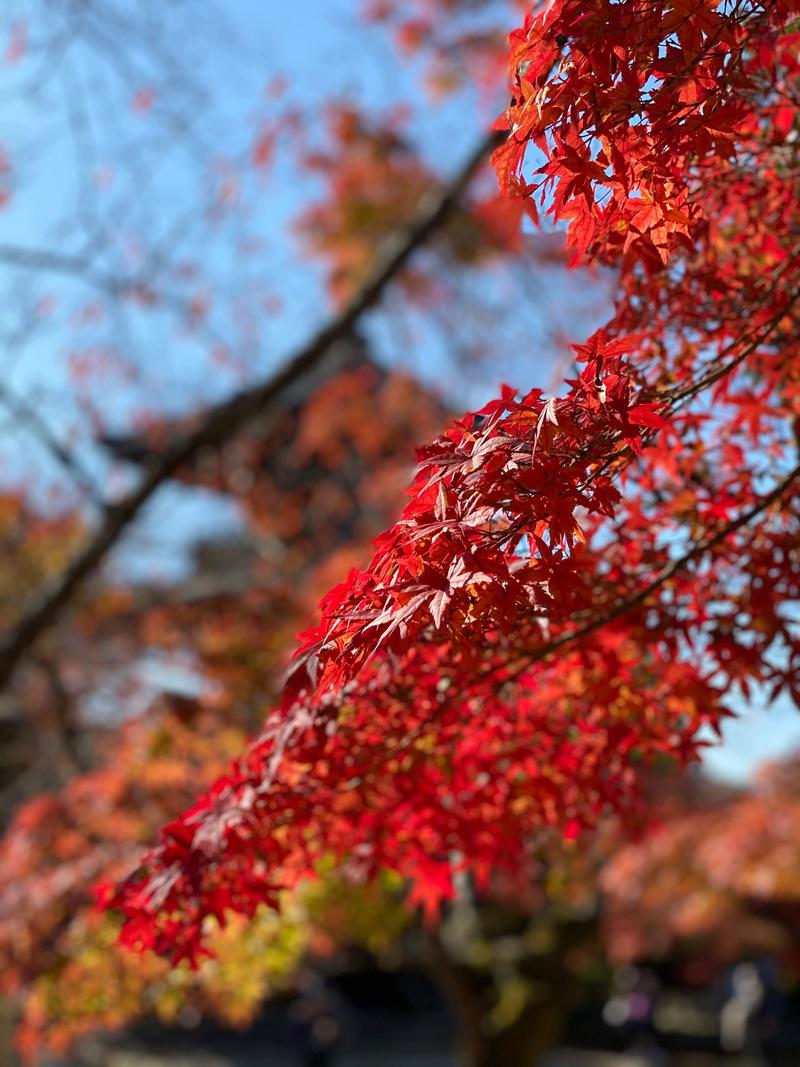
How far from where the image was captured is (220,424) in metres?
Answer: 5.02

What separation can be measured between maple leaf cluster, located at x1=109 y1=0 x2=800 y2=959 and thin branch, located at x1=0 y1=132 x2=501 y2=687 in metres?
2.40

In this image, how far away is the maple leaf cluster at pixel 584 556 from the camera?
4.84ft

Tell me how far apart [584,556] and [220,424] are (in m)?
3.20

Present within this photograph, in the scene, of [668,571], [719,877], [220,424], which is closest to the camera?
[668,571]

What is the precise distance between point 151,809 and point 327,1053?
6950mm

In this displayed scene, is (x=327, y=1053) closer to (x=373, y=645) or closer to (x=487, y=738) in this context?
(x=487, y=738)

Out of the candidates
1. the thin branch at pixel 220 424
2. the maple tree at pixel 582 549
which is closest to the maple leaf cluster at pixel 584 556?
the maple tree at pixel 582 549

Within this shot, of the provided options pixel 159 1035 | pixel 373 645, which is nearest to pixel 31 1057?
pixel 373 645

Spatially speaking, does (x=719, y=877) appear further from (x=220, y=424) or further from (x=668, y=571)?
(x=668, y=571)

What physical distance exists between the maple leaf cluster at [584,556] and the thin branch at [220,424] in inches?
94.6

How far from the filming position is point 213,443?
511 cm

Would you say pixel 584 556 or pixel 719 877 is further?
pixel 719 877

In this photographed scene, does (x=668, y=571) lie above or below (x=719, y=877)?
below

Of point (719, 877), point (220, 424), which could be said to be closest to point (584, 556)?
point (220, 424)
